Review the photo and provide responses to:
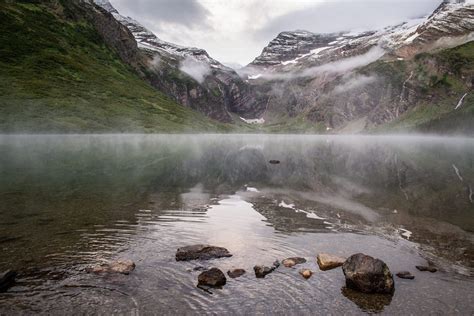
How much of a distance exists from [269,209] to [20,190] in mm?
25533

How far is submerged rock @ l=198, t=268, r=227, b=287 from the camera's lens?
16375mm

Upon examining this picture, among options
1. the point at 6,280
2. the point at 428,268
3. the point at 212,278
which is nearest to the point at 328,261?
the point at 428,268

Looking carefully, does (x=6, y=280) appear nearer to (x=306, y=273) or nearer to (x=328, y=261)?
(x=306, y=273)

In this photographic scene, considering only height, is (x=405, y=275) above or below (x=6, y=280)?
below

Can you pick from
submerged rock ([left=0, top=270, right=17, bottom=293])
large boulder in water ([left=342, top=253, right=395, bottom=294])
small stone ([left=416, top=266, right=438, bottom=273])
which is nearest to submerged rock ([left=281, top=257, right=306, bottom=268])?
large boulder in water ([left=342, top=253, right=395, bottom=294])

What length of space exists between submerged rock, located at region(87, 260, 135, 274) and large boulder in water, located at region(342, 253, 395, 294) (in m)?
10.0

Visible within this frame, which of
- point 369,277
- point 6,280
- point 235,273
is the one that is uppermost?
point 369,277

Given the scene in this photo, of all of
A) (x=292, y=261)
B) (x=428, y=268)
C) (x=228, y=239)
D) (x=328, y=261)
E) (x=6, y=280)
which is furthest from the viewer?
(x=228, y=239)

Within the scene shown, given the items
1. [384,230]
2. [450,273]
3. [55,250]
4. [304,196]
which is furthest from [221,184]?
[450,273]

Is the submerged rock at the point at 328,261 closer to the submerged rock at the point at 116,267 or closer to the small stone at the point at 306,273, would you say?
the small stone at the point at 306,273

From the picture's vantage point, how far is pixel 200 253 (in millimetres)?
20000

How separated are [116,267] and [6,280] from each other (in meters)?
4.38

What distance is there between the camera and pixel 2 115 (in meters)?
184

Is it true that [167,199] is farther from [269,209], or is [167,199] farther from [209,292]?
[209,292]
